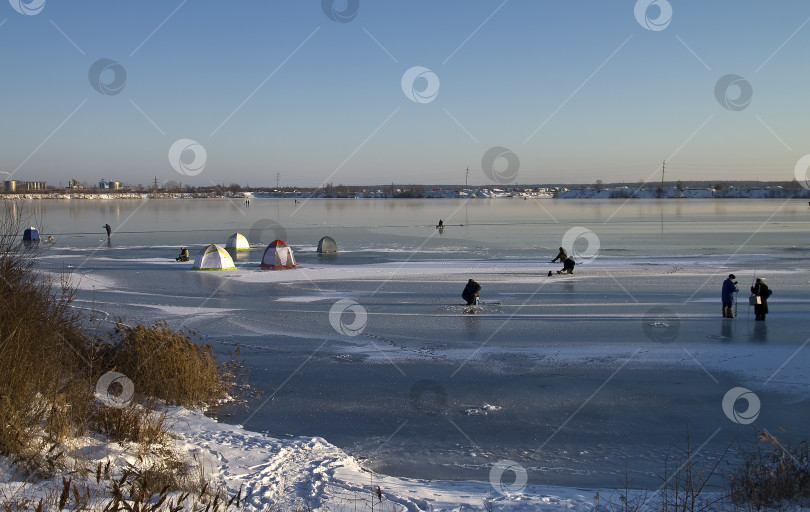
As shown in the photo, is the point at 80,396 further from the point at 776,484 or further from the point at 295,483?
the point at 776,484

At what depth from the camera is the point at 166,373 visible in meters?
10.5

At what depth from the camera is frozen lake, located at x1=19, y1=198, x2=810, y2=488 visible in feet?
29.1

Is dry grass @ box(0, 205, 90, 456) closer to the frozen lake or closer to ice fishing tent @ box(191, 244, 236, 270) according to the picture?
the frozen lake

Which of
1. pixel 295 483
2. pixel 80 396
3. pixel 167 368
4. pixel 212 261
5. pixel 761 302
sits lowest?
pixel 295 483

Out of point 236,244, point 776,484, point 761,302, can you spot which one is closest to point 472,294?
point 761,302

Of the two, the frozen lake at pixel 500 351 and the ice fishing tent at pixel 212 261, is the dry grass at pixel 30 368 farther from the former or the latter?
the ice fishing tent at pixel 212 261

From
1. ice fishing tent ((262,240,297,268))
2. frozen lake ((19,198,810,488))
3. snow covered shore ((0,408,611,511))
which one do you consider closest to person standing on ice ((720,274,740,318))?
frozen lake ((19,198,810,488))

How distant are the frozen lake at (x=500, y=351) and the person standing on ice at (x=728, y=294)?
1.57ft

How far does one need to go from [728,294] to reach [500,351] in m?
6.64

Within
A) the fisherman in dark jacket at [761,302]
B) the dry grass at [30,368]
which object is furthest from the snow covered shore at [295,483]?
the fisherman in dark jacket at [761,302]

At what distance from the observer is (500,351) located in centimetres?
1384

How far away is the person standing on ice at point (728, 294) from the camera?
16547mm

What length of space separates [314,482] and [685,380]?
7.06m

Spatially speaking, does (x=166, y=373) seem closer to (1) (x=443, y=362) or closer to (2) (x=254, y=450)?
(2) (x=254, y=450)
